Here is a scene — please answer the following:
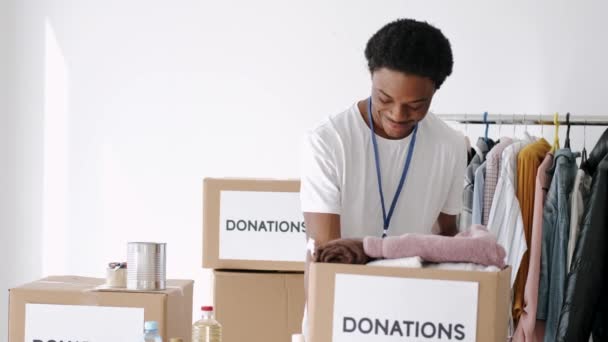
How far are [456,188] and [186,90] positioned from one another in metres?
1.77

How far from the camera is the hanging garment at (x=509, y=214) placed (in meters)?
2.62

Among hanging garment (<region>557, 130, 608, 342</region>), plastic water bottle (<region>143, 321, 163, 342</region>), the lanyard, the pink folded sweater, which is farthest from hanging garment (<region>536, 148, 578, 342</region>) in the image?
the pink folded sweater

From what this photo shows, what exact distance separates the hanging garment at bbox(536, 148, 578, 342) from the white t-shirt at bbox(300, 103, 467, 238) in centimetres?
83

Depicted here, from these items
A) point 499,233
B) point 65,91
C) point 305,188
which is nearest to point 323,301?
point 305,188

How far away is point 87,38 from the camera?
11.5 feet

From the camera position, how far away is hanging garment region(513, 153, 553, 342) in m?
2.57

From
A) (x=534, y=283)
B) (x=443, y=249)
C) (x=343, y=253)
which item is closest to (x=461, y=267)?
(x=443, y=249)

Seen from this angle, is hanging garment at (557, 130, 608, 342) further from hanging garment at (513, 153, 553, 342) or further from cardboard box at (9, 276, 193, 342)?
cardboard box at (9, 276, 193, 342)

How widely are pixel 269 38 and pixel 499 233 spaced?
119cm

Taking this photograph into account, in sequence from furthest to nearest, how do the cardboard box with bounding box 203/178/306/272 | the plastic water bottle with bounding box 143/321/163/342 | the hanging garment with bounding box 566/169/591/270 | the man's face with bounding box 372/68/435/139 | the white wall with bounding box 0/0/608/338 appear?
the white wall with bounding box 0/0/608/338
the cardboard box with bounding box 203/178/306/272
the hanging garment with bounding box 566/169/591/270
the plastic water bottle with bounding box 143/321/163/342
the man's face with bounding box 372/68/435/139

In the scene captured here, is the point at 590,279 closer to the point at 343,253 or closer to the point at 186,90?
the point at 343,253

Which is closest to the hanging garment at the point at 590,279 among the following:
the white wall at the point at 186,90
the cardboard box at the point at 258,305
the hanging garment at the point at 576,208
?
the hanging garment at the point at 576,208

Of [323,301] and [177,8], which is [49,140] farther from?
[323,301]

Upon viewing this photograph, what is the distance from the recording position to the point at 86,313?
201cm
